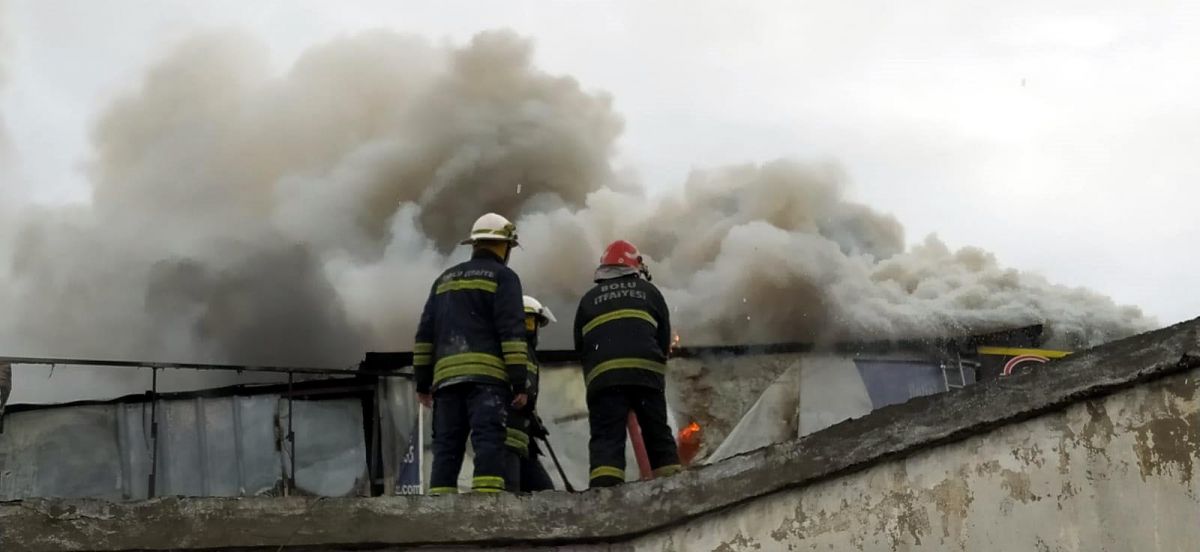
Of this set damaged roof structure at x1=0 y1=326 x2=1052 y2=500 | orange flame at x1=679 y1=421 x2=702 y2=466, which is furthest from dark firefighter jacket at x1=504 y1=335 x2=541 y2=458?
orange flame at x1=679 y1=421 x2=702 y2=466

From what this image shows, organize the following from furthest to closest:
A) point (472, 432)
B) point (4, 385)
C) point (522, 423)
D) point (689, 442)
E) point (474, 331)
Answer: point (689, 442) → point (4, 385) → point (522, 423) → point (474, 331) → point (472, 432)

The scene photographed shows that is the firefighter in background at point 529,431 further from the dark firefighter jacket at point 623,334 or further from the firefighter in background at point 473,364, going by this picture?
the dark firefighter jacket at point 623,334

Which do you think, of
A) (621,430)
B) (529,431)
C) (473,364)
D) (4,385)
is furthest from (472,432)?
(4,385)

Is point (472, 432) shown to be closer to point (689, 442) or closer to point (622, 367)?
point (622, 367)

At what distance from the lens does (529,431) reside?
7008 mm

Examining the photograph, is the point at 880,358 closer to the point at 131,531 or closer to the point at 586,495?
the point at 586,495

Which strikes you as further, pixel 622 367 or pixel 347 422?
pixel 347 422

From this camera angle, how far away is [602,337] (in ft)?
21.9

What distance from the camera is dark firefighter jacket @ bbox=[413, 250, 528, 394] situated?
20.0 ft

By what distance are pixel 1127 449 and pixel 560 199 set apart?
40.0ft

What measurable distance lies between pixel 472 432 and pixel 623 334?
99cm

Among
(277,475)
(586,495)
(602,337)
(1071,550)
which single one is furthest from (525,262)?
(1071,550)

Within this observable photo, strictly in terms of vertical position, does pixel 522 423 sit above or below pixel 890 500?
above

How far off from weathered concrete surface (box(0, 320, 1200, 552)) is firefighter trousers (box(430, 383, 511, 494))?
1.31 meters
